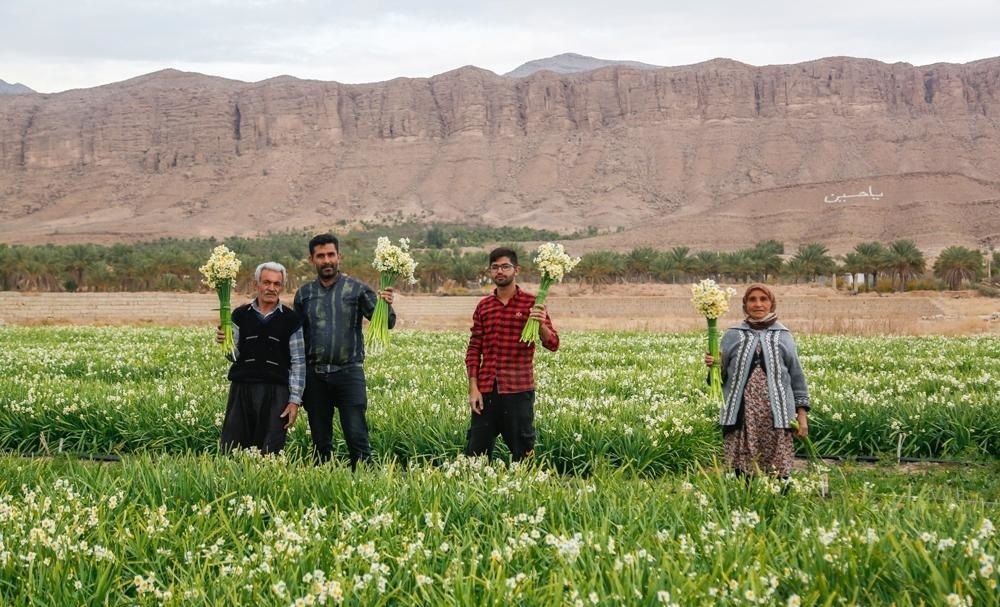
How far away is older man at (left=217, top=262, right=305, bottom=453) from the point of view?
7633 mm

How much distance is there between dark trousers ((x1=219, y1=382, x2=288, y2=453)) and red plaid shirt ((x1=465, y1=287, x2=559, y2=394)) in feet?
5.71

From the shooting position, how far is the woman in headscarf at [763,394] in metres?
7.01

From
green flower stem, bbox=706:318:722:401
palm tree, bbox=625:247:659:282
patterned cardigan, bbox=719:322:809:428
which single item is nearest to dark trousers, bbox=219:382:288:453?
green flower stem, bbox=706:318:722:401

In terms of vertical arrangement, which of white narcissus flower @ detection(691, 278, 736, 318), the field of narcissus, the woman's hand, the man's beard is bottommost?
the field of narcissus

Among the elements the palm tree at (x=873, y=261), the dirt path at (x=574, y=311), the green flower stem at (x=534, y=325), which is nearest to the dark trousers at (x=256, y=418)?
the green flower stem at (x=534, y=325)

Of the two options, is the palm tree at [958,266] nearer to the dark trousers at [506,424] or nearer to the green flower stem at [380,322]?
the dark trousers at [506,424]

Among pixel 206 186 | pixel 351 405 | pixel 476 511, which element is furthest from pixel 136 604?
pixel 206 186

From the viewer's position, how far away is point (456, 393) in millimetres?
12531

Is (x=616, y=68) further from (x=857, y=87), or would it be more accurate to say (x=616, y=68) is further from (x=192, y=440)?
(x=192, y=440)

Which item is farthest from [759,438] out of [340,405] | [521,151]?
[521,151]

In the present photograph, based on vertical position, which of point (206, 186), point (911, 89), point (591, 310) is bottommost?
point (591, 310)

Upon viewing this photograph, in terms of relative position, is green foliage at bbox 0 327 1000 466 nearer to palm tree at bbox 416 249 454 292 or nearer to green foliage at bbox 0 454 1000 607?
green foliage at bbox 0 454 1000 607

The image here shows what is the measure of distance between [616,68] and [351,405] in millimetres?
196887

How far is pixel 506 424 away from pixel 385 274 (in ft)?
5.94
